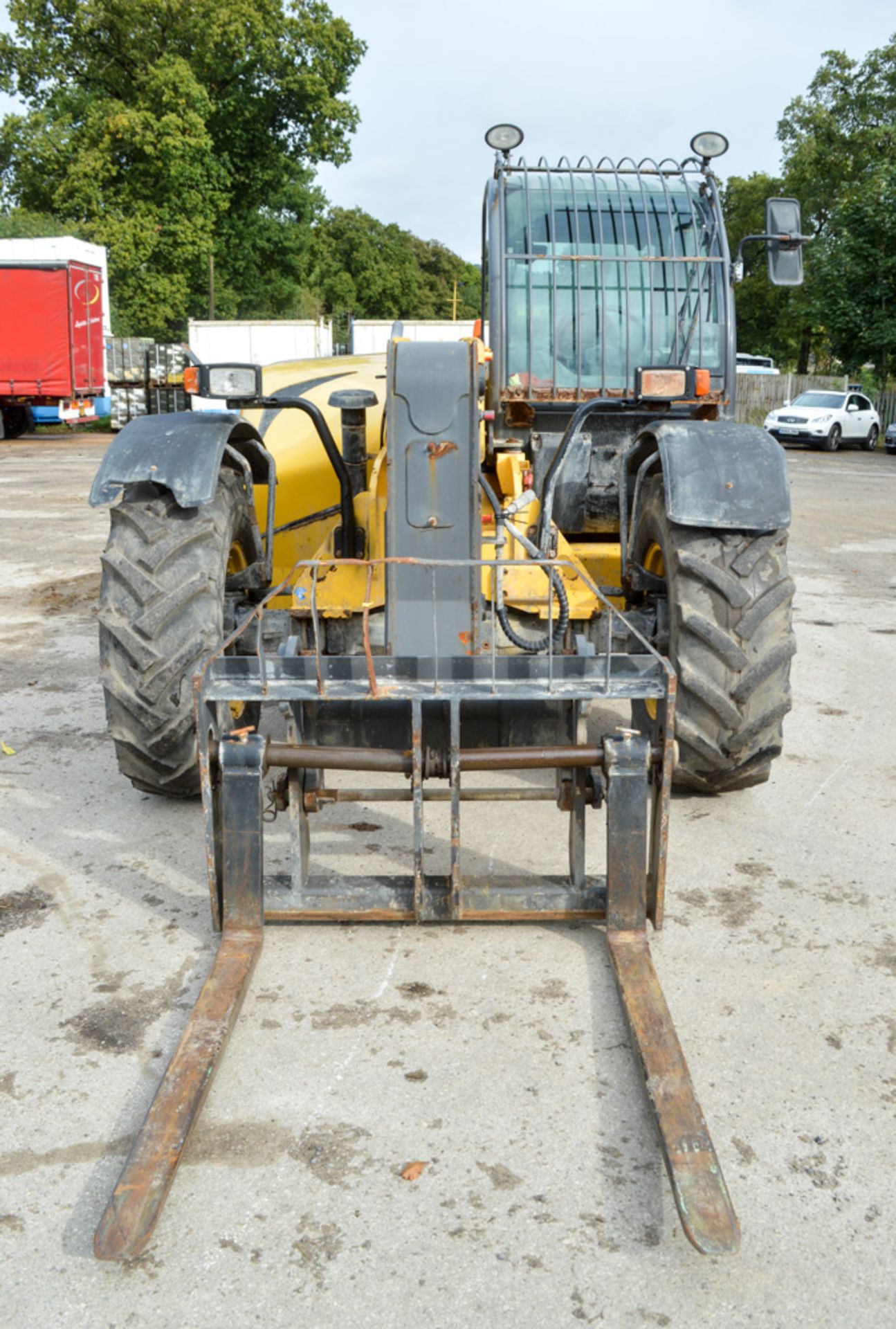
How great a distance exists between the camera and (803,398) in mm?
30328

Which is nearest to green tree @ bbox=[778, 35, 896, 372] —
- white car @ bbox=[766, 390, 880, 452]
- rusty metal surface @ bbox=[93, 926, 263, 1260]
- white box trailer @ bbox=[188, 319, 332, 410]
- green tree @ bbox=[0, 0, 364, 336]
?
white car @ bbox=[766, 390, 880, 452]

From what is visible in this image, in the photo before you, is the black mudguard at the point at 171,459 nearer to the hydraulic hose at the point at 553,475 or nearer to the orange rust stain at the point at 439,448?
the orange rust stain at the point at 439,448

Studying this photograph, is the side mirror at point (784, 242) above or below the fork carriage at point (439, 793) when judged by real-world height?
above

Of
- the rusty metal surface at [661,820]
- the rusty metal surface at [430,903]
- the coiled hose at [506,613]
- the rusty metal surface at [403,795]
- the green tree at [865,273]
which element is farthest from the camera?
the green tree at [865,273]

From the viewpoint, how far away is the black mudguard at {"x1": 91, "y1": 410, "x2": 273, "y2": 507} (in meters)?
4.70

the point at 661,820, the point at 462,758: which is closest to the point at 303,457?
the point at 462,758

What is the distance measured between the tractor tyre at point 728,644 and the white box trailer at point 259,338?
78.3 ft

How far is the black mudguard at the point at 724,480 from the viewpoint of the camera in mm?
4637

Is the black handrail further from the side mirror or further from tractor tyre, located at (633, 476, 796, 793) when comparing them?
the side mirror

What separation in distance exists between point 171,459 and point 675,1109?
304cm

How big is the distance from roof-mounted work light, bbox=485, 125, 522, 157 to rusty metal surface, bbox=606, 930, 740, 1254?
14.5 ft

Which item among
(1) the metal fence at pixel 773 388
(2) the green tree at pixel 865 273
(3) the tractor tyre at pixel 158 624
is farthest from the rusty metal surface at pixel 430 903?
(1) the metal fence at pixel 773 388

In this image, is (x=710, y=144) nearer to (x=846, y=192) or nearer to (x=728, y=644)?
(x=728, y=644)

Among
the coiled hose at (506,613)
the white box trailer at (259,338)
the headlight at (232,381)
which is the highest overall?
the white box trailer at (259,338)
